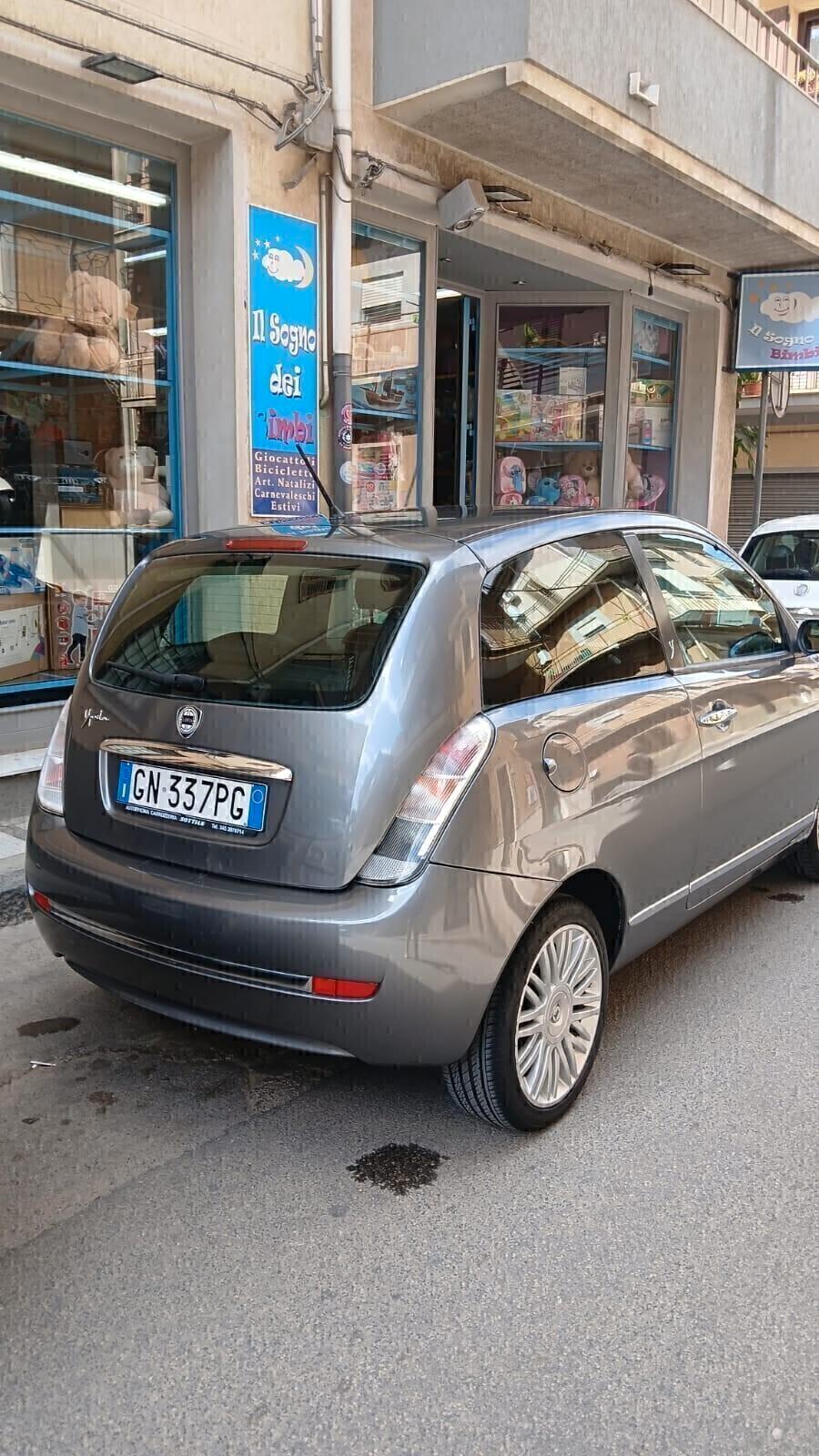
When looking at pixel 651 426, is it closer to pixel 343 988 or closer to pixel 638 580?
pixel 638 580

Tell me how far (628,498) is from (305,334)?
5.78m

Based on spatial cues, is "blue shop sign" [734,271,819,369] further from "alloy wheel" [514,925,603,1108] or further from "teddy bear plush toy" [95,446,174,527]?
"alloy wheel" [514,925,603,1108]

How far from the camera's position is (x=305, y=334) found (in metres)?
7.02

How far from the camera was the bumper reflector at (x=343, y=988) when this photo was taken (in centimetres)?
263

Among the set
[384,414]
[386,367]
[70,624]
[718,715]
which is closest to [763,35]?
[386,367]

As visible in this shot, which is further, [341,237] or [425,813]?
[341,237]

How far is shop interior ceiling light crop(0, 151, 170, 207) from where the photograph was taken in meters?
6.04

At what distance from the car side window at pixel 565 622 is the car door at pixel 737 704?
0.21 metres

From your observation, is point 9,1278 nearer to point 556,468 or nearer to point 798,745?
point 798,745

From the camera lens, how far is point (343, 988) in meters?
2.64

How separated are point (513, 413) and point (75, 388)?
577cm

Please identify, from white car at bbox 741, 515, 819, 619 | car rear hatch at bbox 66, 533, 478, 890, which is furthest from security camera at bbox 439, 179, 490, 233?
car rear hatch at bbox 66, 533, 478, 890

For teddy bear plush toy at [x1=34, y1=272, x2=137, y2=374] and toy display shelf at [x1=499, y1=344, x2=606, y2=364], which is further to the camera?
toy display shelf at [x1=499, y1=344, x2=606, y2=364]

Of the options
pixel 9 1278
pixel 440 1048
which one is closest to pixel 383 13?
pixel 440 1048
